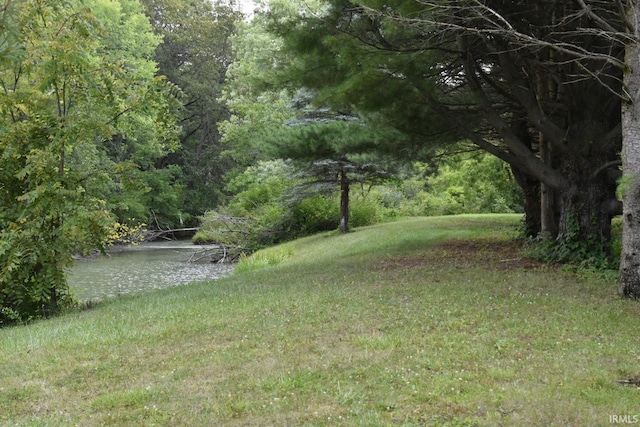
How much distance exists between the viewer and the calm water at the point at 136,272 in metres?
15.2

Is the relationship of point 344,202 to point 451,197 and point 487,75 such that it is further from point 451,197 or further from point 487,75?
point 451,197

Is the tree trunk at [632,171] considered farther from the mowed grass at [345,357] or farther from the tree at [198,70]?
the tree at [198,70]

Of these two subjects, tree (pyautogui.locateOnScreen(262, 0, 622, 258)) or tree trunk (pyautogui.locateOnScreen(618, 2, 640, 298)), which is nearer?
tree trunk (pyautogui.locateOnScreen(618, 2, 640, 298))

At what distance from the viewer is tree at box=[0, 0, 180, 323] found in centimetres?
854

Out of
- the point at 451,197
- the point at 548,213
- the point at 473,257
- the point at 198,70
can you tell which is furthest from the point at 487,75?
the point at 198,70

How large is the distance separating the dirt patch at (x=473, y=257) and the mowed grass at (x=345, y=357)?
1.30 meters

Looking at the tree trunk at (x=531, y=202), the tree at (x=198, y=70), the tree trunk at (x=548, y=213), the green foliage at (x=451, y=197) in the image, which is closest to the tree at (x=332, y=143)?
the tree trunk at (x=548, y=213)

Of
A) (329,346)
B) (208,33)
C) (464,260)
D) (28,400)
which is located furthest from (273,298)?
(208,33)

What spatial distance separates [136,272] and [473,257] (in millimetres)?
12418

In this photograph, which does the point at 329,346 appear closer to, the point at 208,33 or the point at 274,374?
the point at 274,374

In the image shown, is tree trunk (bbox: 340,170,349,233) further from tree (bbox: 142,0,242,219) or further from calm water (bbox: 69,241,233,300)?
tree (bbox: 142,0,242,219)

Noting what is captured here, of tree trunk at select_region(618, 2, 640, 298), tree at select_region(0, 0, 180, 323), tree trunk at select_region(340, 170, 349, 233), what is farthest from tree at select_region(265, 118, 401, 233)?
tree trunk at select_region(618, 2, 640, 298)

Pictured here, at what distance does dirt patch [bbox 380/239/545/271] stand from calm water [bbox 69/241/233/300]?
703cm

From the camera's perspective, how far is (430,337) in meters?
5.34
